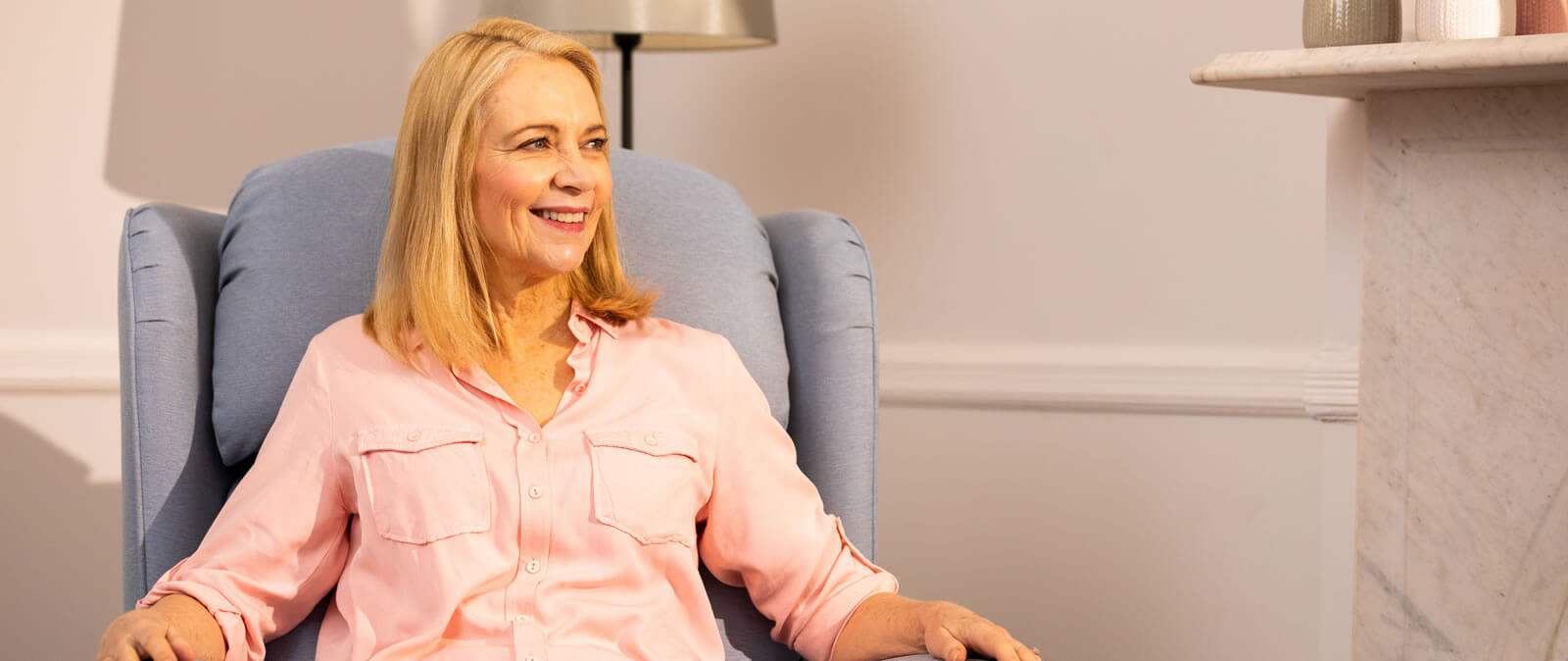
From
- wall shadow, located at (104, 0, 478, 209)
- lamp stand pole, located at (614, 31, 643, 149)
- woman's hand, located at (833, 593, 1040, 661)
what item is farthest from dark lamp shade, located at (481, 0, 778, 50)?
woman's hand, located at (833, 593, 1040, 661)

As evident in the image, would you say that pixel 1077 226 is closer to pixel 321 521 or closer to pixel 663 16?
pixel 663 16

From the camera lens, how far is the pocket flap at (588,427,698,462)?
144 centimetres

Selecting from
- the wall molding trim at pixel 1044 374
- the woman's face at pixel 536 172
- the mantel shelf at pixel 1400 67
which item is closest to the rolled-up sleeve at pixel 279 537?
the woman's face at pixel 536 172

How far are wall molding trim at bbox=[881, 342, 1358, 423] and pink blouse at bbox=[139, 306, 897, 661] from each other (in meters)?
0.96

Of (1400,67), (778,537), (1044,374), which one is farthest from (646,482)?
(1044,374)

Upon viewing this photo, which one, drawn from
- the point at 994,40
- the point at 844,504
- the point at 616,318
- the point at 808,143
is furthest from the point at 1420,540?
the point at 808,143

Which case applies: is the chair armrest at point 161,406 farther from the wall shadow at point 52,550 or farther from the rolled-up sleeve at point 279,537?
the wall shadow at point 52,550

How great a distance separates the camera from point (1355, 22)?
1.49 m

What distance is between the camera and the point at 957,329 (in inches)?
97.1

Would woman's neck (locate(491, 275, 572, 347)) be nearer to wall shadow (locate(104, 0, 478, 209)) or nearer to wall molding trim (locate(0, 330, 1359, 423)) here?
wall molding trim (locate(0, 330, 1359, 423))

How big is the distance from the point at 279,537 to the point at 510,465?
23 cm

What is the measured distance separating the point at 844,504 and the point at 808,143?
1.12m

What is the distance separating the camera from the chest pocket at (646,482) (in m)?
1.42

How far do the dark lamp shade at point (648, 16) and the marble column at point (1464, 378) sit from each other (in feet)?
3.15
